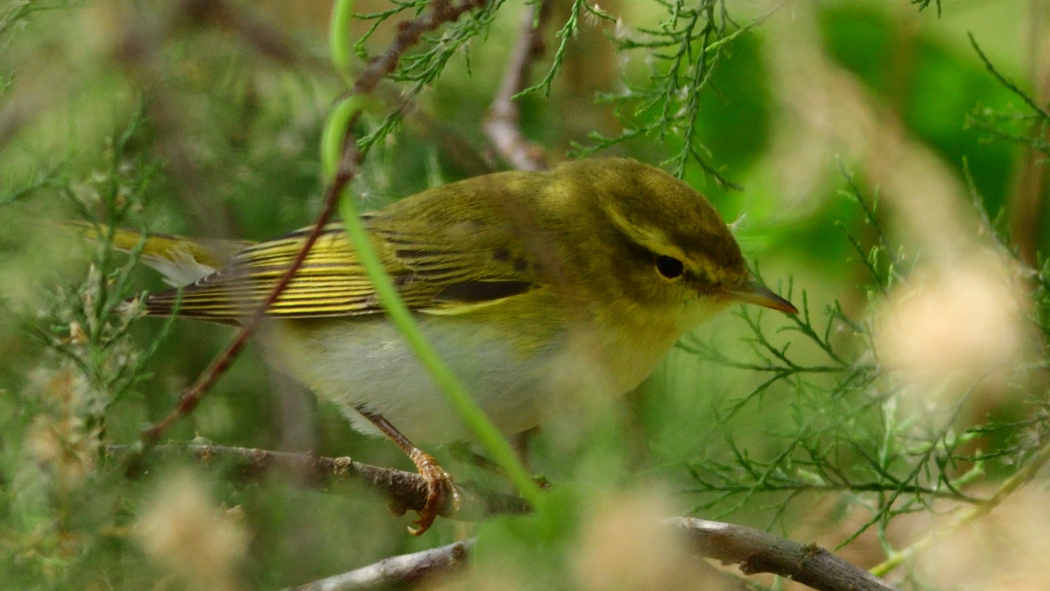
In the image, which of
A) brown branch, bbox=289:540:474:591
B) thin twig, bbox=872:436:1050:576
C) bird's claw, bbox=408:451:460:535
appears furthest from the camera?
bird's claw, bbox=408:451:460:535

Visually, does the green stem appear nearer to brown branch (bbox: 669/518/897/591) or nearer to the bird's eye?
brown branch (bbox: 669/518/897/591)

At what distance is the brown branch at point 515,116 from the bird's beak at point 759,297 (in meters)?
0.91

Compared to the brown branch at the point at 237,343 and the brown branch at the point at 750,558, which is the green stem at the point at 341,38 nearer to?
the brown branch at the point at 237,343

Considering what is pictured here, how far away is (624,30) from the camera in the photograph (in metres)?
2.20

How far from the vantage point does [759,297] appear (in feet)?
8.86

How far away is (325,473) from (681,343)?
3.75 ft

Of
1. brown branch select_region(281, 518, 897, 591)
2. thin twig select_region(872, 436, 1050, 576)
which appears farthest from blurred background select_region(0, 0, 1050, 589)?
brown branch select_region(281, 518, 897, 591)

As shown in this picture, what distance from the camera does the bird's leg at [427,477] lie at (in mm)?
2482

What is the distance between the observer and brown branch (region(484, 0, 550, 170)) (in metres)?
3.27

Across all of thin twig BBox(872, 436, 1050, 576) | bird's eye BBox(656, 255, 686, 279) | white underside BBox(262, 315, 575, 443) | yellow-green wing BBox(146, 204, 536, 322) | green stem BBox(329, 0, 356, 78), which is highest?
green stem BBox(329, 0, 356, 78)

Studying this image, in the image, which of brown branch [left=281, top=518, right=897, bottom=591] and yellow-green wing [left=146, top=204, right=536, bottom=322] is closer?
brown branch [left=281, top=518, right=897, bottom=591]

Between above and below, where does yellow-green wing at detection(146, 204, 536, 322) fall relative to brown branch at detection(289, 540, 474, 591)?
above

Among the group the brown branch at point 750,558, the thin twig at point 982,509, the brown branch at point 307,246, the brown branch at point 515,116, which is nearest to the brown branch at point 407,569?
the brown branch at point 750,558

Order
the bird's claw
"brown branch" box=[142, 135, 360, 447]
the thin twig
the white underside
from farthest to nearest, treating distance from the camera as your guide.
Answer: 1. the white underside
2. the bird's claw
3. the thin twig
4. "brown branch" box=[142, 135, 360, 447]
